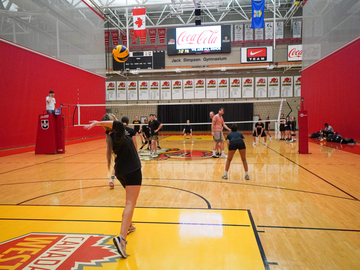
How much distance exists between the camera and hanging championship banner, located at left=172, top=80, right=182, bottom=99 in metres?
23.7

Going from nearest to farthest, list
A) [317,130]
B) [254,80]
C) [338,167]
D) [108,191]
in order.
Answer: [108,191] → [338,167] → [317,130] → [254,80]

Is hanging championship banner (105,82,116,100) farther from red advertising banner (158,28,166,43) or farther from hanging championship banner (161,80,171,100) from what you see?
red advertising banner (158,28,166,43)

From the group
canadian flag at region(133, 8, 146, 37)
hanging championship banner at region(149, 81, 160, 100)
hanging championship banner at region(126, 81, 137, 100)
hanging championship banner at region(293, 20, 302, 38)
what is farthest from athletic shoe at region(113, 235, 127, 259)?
hanging championship banner at region(293, 20, 302, 38)

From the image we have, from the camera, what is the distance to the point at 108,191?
514cm

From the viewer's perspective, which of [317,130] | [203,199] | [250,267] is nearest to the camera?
[250,267]

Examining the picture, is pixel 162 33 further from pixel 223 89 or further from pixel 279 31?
pixel 279 31

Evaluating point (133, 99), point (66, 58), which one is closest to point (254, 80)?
point (133, 99)

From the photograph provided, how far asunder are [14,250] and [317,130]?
17.4 metres

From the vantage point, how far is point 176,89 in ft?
78.1

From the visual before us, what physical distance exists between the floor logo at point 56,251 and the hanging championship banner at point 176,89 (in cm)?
2140

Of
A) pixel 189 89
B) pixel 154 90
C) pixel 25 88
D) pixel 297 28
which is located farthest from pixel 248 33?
pixel 25 88

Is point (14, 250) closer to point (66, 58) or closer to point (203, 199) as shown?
point (203, 199)

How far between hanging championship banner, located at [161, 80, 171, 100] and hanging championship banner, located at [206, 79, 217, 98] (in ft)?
12.1

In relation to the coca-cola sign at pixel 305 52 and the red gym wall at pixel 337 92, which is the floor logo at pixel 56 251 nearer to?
the red gym wall at pixel 337 92
